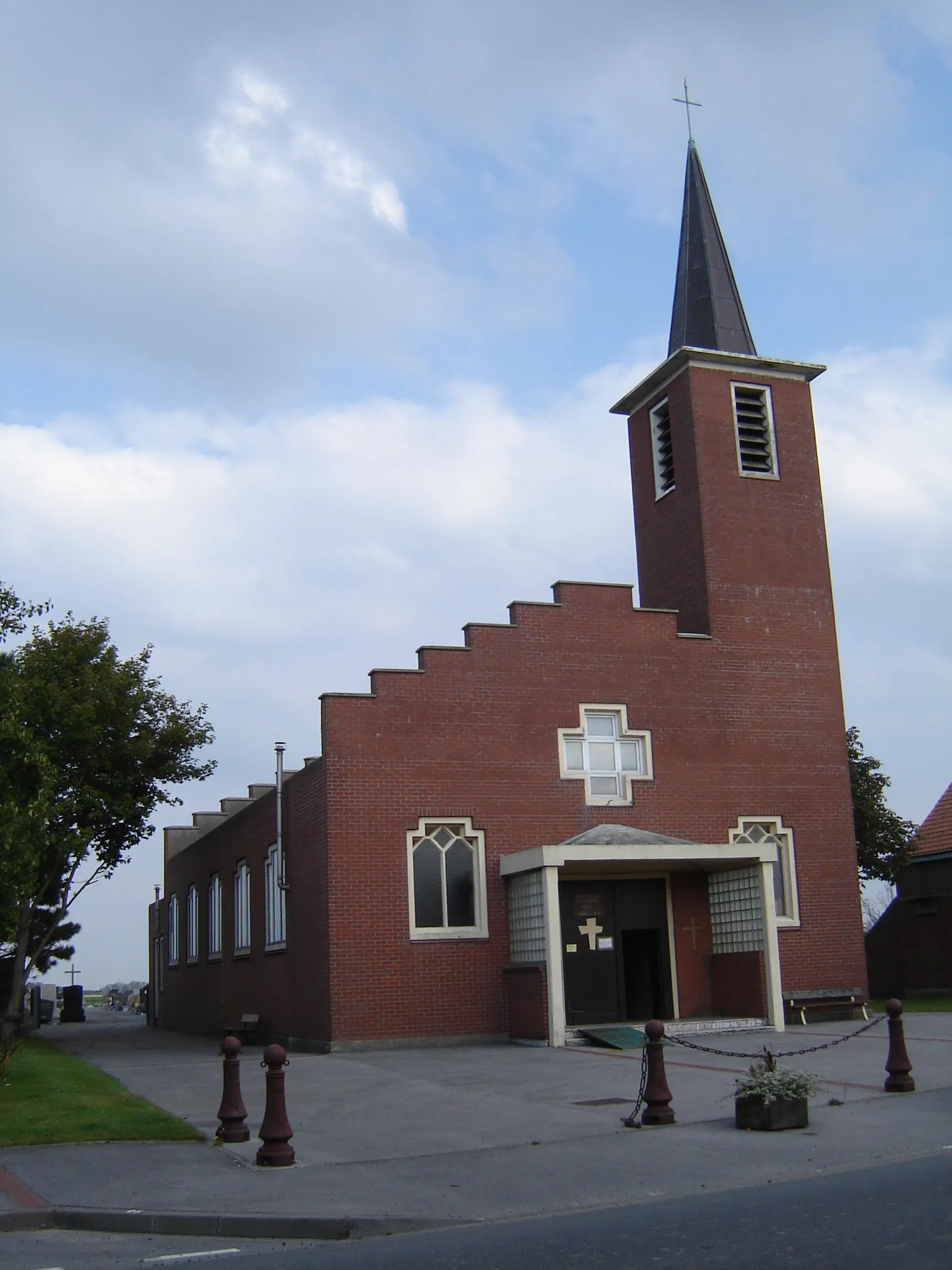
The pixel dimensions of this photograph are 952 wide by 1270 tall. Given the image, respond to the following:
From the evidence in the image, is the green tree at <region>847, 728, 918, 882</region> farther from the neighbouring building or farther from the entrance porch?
the entrance porch

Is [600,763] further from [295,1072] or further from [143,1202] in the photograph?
[143,1202]

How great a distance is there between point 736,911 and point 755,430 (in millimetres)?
10363

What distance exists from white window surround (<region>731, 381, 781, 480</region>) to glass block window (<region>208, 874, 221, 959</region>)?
15.8m

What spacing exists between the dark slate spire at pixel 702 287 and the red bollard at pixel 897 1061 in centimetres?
1711

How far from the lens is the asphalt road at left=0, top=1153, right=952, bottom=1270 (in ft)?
23.7

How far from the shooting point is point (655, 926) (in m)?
23.6

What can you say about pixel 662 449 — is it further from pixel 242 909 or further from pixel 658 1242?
pixel 658 1242

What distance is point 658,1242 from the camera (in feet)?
25.2

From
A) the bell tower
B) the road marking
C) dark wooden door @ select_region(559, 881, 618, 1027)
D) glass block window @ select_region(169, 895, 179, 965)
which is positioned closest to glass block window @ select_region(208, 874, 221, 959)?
glass block window @ select_region(169, 895, 179, 965)

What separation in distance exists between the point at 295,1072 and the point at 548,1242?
35.6 feet

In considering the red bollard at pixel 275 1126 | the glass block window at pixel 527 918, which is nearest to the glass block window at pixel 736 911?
the glass block window at pixel 527 918

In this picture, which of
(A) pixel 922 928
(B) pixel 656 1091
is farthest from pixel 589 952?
(A) pixel 922 928

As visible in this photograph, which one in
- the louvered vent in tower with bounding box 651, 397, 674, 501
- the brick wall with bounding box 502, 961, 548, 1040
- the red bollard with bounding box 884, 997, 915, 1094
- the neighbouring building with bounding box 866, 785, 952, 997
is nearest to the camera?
the red bollard with bounding box 884, 997, 915, 1094

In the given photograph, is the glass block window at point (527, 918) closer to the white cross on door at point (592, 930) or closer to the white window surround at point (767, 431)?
the white cross on door at point (592, 930)
